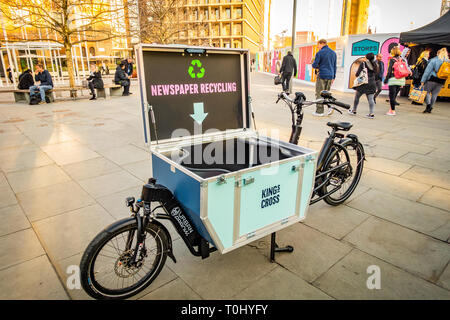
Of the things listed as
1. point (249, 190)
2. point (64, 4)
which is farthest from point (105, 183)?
point (64, 4)

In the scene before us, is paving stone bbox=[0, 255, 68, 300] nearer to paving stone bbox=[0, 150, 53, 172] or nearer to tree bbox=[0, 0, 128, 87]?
paving stone bbox=[0, 150, 53, 172]

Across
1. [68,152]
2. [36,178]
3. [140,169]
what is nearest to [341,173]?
[140,169]

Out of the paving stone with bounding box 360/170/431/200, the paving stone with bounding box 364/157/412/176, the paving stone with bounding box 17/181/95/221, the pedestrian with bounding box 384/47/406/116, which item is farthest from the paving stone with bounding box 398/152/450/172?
the paving stone with bounding box 17/181/95/221

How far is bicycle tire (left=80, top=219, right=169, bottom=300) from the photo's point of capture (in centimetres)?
206

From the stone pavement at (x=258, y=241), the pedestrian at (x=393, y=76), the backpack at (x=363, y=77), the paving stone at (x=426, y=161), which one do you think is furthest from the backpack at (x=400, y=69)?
the paving stone at (x=426, y=161)

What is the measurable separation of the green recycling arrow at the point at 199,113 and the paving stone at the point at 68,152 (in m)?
3.57

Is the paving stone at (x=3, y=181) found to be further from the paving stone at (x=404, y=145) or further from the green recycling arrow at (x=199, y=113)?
the paving stone at (x=404, y=145)

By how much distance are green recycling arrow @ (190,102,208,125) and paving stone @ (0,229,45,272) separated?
6.66 feet

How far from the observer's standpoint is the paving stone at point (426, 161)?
5.20 meters

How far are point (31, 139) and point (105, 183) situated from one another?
3.95 meters

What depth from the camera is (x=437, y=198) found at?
4.01 meters

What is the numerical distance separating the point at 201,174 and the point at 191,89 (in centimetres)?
88
